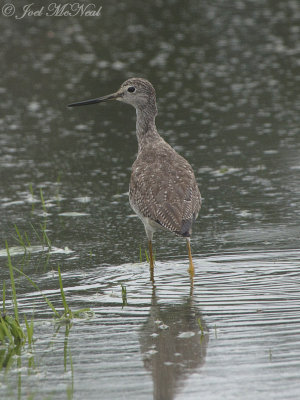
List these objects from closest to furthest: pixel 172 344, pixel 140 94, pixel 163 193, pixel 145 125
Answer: pixel 172 344
pixel 163 193
pixel 145 125
pixel 140 94

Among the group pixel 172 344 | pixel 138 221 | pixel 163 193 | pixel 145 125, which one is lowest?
pixel 172 344

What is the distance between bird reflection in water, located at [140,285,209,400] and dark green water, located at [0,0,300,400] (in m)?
0.02

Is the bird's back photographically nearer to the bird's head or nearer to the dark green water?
the dark green water

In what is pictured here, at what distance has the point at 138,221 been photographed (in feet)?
31.0

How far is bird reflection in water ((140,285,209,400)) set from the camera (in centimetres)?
501

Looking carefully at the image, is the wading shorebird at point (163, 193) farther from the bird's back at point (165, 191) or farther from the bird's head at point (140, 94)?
the bird's head at point (140, 94)

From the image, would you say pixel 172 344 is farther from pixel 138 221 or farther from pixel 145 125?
pixel 145 125

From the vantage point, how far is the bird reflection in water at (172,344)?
501 cm

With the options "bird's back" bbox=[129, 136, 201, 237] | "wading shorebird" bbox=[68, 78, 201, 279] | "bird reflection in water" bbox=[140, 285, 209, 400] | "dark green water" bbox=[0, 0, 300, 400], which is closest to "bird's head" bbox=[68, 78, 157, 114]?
"wading shorebird" bbox=[68, 78, 201, 279]

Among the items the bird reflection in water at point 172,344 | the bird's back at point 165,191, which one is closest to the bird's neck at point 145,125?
the bird's back at point 165,191

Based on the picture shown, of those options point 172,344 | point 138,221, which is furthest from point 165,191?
point 172,344

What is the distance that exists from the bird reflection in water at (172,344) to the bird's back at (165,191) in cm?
79

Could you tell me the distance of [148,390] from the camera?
16.0 feet

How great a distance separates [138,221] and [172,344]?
12.6ft
